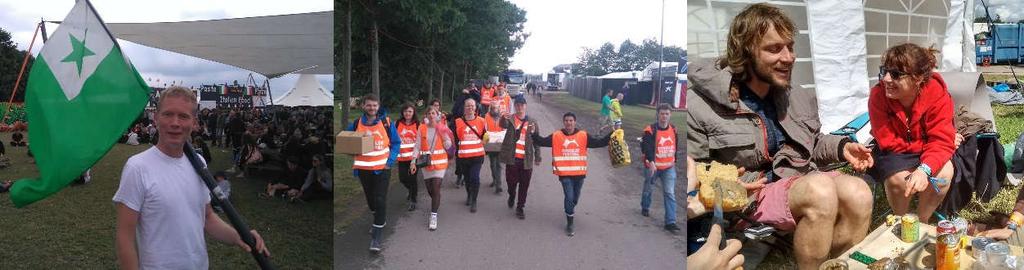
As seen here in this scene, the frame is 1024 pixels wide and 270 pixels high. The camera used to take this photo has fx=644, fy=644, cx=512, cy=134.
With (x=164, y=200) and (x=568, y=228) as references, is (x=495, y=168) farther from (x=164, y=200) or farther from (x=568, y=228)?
(x=164, y=200)

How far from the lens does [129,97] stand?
211 centimetres

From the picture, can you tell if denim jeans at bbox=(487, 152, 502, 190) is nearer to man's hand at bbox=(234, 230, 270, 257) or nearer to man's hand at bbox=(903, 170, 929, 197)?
man's hand at bbox=(234, 230, 270, 257)

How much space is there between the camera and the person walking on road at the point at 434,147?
200cm

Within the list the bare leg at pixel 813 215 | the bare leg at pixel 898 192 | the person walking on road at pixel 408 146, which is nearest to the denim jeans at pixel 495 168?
the person walking on road at pixel 408 146

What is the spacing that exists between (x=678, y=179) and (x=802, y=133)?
1.33 metres

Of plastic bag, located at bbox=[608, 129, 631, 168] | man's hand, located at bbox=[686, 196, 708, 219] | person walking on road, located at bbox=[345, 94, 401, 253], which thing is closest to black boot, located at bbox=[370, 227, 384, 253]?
person walking on road, located at bbox=[345, 94, 401, 253]

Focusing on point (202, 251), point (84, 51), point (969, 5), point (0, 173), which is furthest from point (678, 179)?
point (969, 5)

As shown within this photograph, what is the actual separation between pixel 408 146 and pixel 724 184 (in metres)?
1.43

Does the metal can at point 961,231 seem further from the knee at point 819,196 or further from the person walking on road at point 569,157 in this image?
the person walking on road at point 569,157

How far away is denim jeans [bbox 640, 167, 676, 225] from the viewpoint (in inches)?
78.2

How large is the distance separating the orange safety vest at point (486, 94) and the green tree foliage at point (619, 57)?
0.89 ft

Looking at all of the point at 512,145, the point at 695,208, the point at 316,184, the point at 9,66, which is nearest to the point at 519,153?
the point at 512,145

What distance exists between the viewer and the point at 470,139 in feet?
6.56

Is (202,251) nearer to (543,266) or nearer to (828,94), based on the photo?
(543,266)
